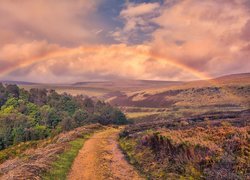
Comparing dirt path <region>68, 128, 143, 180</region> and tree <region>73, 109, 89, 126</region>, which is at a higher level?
dirt path <region>68, 128, 143, 180</region>

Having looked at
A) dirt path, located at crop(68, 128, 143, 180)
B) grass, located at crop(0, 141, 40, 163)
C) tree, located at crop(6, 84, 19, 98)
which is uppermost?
tree, located at crop(6, 84, 19, 98)

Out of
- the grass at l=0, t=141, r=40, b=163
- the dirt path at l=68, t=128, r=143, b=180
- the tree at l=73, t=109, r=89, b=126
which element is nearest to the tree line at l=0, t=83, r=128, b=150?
the tree at l=73, t=109, r=89, b=126

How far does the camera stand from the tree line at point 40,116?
89.5 m

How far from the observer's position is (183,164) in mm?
18484

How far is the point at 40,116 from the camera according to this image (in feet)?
390

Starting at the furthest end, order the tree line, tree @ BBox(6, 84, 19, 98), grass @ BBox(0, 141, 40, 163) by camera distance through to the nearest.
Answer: tree @ BBox(6, 84, 19, 98)
the tree line
grass @ BBox(0, 141, 40, 163)

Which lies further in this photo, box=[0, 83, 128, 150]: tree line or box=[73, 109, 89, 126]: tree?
box=[73, 109, 89, 126]: tree

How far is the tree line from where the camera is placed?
89500mm

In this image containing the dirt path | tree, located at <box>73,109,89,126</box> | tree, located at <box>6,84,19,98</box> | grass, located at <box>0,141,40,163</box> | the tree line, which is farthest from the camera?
tree, located at <box>6,84,19,98</box>

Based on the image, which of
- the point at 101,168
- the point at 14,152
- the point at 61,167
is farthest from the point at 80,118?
the point at 101,168

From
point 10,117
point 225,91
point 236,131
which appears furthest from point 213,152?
point 225,91

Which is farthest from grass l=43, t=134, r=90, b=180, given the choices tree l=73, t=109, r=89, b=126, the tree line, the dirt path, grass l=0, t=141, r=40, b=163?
tree l=73, t=109, r=89, b=126

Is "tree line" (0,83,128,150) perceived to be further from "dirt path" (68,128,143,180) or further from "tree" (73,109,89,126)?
"dirt path" (68,128,143,180)

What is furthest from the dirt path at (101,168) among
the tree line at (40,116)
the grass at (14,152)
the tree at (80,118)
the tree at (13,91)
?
the tree at (13,91)
